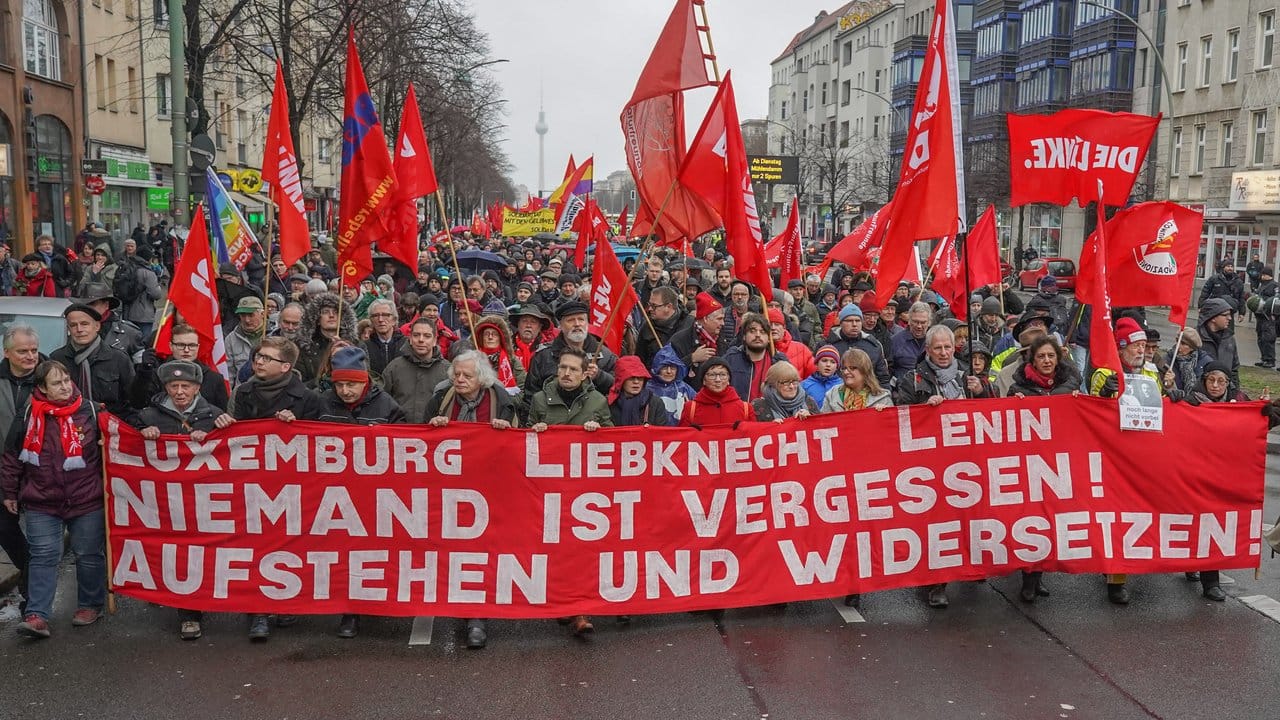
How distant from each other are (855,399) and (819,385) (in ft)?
2.54

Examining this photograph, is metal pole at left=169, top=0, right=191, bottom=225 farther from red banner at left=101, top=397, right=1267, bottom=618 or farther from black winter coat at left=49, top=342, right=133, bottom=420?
red banner at left=101, top=397, right=1267, bottom=618

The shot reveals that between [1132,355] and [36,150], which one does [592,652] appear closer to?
[1132,355]

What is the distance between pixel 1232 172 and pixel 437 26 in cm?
2588

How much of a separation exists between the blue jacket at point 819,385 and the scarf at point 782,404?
0.76 meters

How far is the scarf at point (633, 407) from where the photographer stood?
7406 mm

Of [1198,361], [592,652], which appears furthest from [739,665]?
[1198,361]

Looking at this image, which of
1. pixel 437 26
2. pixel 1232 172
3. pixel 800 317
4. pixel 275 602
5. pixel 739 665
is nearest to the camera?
pixel 739 665

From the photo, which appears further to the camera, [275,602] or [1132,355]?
[1132,355]

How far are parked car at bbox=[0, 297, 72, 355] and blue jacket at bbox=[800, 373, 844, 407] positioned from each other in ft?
18.6

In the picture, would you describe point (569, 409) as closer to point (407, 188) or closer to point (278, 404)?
point (278, 404)

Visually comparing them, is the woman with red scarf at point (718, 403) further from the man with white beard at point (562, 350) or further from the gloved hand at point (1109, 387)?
the gloved hand at point (1109, 387)

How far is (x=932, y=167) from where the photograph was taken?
820 cm

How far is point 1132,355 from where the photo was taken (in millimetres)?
8133

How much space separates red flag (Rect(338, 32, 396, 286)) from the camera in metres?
9.67
